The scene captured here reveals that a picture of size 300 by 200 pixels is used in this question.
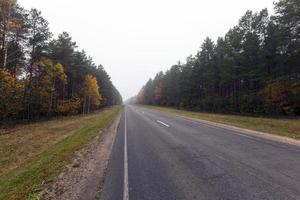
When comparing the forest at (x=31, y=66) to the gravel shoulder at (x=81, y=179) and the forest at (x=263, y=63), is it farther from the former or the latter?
the forest at (x=263, y=63)

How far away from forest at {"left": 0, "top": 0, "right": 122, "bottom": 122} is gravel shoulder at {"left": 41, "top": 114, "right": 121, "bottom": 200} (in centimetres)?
1483

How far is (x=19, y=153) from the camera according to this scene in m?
12.3

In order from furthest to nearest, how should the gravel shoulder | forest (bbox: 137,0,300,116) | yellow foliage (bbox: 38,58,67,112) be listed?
yellow foliage (bbox: 38,58,67,112) < forest (bbox: 137,0,300,116) < the gravel shoulder

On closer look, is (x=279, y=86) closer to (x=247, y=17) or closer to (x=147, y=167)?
(x=247, y=17)

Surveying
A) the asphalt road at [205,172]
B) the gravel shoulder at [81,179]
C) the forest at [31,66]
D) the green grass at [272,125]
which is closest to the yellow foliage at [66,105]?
the forest at [31,66]

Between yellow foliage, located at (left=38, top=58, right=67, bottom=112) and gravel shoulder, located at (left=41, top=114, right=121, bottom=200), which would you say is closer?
gravel shoulder, located at (left=41, top=114, right=121, bottom=200)

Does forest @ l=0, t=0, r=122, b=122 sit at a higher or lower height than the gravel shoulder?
higher

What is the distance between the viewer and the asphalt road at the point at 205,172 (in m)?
5.05

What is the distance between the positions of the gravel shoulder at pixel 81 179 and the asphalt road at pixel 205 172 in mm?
306

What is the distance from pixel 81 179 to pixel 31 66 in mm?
27649

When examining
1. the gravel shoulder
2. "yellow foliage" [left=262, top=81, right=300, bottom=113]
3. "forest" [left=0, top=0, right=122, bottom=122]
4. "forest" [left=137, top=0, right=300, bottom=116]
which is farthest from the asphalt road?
"forest" [left=137, top=0, right=300, bottom=116]

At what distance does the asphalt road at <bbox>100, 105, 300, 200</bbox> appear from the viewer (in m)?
5.05

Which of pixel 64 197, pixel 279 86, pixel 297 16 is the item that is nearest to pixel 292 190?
pixel 64 197

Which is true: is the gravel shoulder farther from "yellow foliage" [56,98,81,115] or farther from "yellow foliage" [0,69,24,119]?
"yellow foliage" [56,98,81,115]
